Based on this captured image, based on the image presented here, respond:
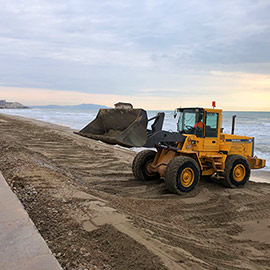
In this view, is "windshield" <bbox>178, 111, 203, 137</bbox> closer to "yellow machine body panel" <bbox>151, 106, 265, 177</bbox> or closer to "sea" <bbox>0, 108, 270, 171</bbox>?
"yellow machine body panel" <bbox>151, 106, 265, 177</bbox>

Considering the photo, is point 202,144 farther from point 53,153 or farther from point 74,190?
point 53,153

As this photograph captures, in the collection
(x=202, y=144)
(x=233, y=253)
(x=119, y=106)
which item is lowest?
(x=233, y=253)

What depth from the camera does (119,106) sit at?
750cm

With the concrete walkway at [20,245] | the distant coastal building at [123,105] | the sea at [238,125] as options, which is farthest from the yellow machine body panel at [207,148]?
the concrete walkway at [20,245]

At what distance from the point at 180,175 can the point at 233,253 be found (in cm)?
286

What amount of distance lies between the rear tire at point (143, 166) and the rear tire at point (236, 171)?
6.79 ft

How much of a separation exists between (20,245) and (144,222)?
2.04m

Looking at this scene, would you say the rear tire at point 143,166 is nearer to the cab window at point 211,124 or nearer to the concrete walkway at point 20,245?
the cab window at point 211,124

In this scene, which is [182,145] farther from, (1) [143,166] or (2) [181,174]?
(1) [143,166]

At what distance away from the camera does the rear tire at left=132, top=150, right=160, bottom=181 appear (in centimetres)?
828

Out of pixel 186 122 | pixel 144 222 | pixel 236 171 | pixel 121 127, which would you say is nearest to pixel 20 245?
pixel 144 222

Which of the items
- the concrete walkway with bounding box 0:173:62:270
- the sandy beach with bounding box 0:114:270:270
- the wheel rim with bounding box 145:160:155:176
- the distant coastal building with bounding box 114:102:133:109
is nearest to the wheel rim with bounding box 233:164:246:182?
the sandy beach with bounding box 0:114:270:270

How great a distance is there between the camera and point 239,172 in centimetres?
816

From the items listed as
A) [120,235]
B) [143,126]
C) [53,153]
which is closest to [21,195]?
[120,235]
